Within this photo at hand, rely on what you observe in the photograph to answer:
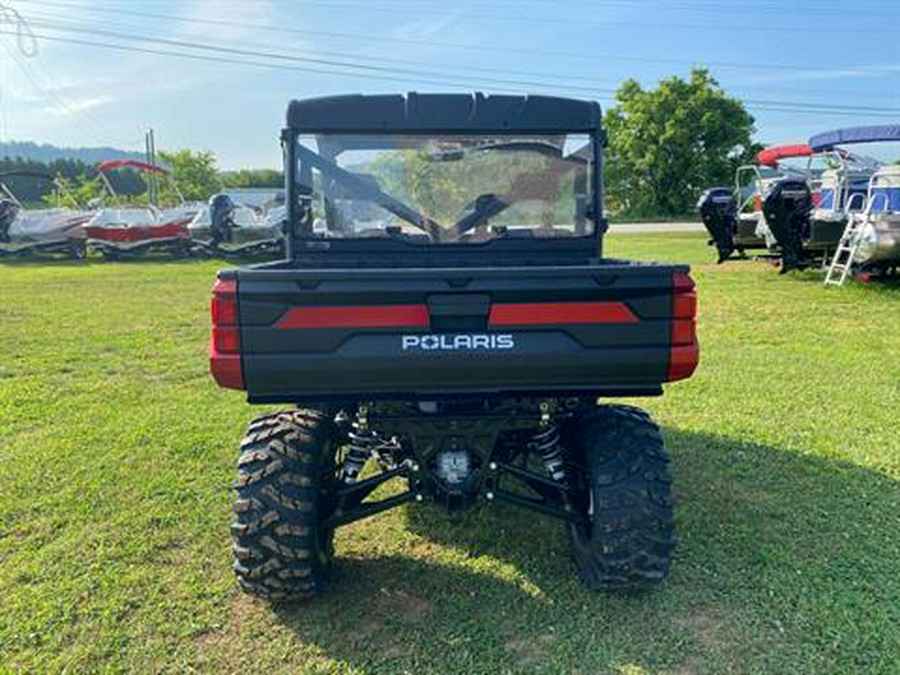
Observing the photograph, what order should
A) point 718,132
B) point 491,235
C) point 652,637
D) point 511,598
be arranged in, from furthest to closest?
1. point 718,132
2. point 491,235
3. point 511,598
4. point 652,637

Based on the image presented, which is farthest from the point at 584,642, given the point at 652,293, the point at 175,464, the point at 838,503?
the point at 175,464

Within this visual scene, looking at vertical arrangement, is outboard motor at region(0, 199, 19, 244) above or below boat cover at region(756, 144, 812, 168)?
below

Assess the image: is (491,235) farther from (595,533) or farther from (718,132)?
(718,132)

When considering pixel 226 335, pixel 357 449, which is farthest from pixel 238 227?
pixel 226 335

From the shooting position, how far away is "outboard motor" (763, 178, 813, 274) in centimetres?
1114

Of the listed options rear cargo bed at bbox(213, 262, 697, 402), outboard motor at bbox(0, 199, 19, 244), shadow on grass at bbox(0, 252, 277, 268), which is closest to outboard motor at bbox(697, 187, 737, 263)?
shadow on grass at bbox(0, 252, 277, 268)

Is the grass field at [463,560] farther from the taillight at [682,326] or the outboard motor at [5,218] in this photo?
the outboard motor at [5,218]

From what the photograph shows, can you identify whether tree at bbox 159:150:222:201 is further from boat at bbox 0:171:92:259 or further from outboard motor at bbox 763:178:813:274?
outboard motor at bbox 763:178:813:274

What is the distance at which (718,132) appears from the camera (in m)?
38.2

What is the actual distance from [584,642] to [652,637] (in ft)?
0.84

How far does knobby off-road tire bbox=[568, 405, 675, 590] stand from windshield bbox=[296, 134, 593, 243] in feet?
3.80

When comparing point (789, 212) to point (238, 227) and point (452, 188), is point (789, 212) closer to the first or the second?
point (452, 188)

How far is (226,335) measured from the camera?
2412 millimetres

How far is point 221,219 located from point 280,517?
1670 cm
